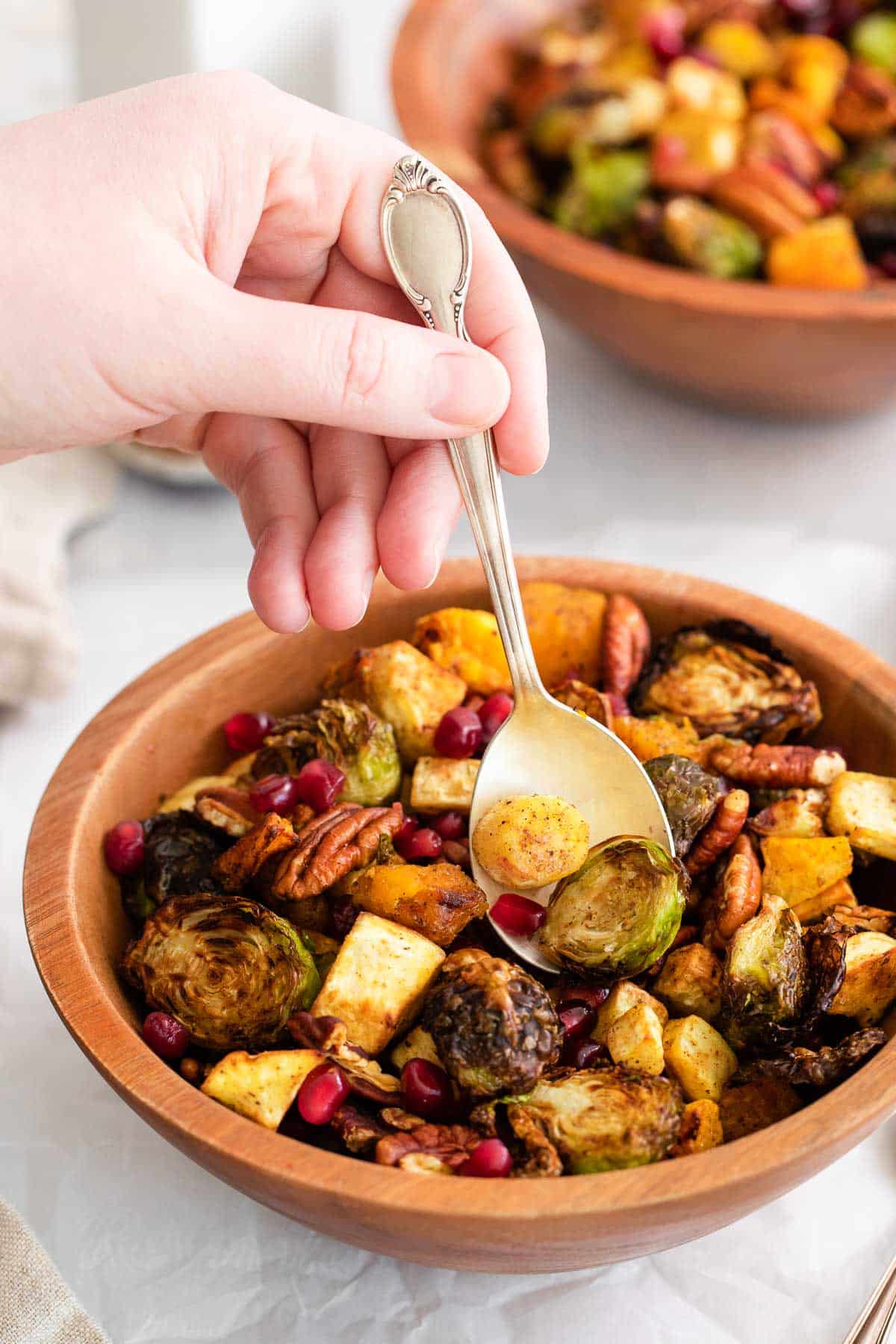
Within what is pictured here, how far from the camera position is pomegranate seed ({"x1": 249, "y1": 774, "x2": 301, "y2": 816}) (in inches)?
63.3

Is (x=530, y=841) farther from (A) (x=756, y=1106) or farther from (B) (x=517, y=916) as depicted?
(A) (x=756, y=1106)

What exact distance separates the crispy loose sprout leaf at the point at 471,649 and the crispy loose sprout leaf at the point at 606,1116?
607 mm

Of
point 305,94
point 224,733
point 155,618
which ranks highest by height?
point 305,94

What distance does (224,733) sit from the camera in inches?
71.5

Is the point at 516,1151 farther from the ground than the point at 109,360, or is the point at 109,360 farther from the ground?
the point at 109,360

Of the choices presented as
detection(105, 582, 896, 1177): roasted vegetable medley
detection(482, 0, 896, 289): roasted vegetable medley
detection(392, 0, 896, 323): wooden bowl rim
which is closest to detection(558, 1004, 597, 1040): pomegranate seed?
detection(105, 582, 896, 1177): roasted vegetable medley

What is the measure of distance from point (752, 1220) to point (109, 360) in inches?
46.3

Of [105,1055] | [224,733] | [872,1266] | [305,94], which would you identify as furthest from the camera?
[305,94]

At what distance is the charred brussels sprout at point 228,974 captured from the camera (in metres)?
1.41

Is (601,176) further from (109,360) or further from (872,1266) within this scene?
(872,1266)

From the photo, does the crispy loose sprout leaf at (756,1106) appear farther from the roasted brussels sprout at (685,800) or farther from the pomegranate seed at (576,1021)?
the roasted brussels sprout at (685,800)

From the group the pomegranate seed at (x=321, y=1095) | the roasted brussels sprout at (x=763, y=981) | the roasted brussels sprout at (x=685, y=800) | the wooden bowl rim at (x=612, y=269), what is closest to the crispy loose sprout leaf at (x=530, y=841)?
the roasted brussels sprout at (x=685, y=800)

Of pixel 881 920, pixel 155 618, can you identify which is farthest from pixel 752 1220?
pixel 155 618

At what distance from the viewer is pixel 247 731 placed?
1784mm
